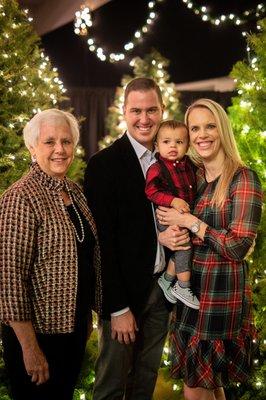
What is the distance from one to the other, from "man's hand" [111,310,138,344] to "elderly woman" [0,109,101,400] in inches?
10.4

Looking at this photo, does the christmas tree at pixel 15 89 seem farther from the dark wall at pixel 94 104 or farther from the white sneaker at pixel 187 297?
the dark wall at pixel 94 104

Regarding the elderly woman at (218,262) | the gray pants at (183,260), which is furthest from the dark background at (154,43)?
the gray pants at (183,260)

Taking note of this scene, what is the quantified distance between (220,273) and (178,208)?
0.39 m

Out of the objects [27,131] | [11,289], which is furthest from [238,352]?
[27,131]

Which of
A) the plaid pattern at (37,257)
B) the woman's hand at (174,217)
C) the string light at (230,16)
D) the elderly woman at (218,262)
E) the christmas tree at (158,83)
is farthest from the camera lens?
the christmas tree at (158,83)

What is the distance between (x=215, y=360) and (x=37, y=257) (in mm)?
1032

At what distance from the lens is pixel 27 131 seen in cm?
226

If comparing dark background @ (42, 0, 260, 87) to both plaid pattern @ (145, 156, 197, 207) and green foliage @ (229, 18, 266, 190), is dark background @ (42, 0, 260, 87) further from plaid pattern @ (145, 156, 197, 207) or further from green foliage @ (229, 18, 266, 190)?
plaid pattern @ (145, 156, 197, 207)

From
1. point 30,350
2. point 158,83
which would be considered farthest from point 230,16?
point 30,350

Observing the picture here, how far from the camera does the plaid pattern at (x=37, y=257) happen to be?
2.01 meters

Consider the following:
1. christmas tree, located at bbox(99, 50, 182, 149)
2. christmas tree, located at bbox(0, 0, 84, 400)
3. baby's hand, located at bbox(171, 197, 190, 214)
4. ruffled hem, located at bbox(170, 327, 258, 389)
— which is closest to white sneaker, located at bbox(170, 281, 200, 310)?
ruffled hem, located at bbox(170, 327, 258, 389)

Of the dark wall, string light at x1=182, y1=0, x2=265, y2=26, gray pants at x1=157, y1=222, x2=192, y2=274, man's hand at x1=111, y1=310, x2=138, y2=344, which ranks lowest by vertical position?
man's hand at x1=111, y1=310, x2=138, y2=344

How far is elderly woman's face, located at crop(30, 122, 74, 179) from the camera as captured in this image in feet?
7.26

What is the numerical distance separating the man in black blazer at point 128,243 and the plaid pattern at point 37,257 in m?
0.39
